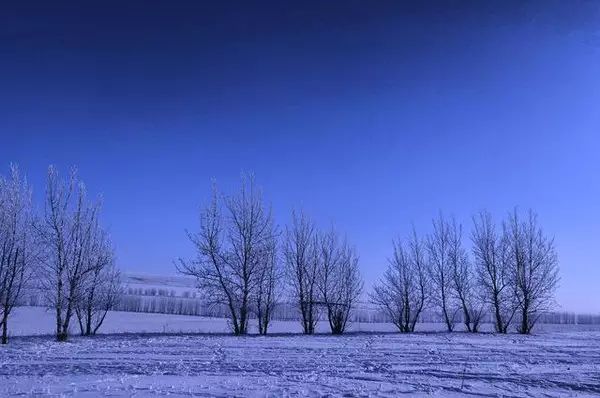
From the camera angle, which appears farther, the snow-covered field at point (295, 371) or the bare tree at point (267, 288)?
the bare tree at point (267, 288)

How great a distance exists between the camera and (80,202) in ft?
81.4

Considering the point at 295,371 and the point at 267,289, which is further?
the point at 267,289

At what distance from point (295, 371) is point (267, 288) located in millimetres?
17757

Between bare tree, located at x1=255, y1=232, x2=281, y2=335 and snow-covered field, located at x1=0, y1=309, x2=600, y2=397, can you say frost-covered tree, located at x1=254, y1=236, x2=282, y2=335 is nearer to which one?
bare tree, located at x1=255, y1=232, x2=281, y2=335

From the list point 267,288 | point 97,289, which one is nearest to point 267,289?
point 267,288

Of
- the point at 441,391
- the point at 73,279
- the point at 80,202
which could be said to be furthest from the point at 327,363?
the point at 80,202

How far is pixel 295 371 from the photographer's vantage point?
1140 cm

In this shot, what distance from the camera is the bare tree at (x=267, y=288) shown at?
2822 cm

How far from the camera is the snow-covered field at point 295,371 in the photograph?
29.9 ft

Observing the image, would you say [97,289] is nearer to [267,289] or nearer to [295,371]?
[267,289]

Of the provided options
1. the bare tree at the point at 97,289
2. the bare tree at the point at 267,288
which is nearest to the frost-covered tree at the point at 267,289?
the bare tree at the point at 267,288

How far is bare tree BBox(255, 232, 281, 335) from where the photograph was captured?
28219mm

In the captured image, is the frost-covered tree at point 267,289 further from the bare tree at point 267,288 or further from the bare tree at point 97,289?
the bare tree at point 97,289

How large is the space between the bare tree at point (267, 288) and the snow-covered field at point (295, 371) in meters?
10.9
